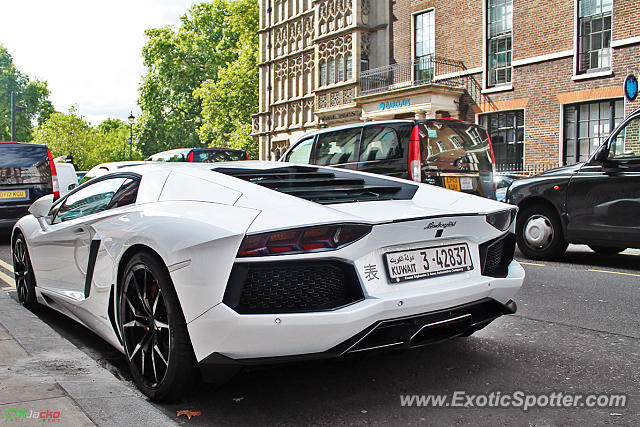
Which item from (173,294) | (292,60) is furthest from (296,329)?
(292,60)

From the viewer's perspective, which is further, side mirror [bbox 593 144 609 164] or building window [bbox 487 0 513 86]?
building window [bbox 487 0 513 86]

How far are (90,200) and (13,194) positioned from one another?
7400 mm

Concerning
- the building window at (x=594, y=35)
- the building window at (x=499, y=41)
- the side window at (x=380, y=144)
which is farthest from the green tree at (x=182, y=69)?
the side window at (x=380, y=144)

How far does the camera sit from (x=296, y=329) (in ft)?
9.62

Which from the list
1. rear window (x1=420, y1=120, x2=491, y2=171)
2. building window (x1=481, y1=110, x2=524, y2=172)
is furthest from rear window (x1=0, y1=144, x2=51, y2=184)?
building window (x1=481, y1=110, x2=524, y2=172)

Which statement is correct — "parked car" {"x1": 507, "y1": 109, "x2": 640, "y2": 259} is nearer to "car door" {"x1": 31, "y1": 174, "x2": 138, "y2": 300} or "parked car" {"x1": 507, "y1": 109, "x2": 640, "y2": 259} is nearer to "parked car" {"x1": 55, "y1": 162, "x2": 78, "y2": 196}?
"car door" {"x1": 31, "y1": 174, "x2": 138, "y2": 300}

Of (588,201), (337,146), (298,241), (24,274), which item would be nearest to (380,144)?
(337,146)

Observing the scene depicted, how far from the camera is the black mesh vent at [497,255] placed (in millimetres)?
3645

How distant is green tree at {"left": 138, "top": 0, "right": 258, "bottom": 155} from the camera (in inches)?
2125

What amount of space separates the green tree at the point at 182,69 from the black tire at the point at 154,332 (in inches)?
1997

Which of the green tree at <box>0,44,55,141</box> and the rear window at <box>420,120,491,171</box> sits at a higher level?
the green tree at <box>0,44,55,141</box>

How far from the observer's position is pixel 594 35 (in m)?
21.2

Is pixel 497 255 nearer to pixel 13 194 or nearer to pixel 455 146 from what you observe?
pixel 455 146

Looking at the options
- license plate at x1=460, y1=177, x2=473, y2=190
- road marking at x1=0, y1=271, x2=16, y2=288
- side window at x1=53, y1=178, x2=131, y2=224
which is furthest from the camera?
license plate at x1=460, y1=177, x2=473, y2=190
